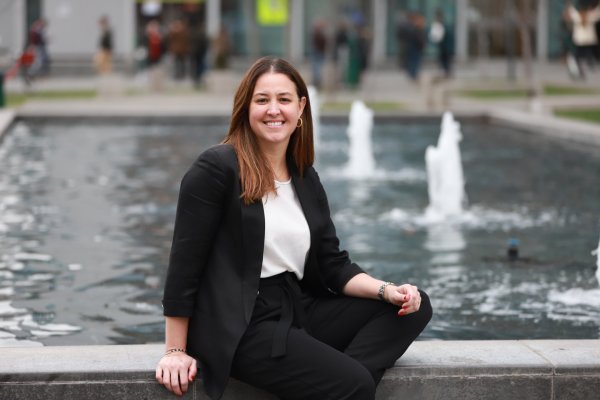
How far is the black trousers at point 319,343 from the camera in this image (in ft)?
14.5

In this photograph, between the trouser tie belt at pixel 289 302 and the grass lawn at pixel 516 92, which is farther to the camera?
the grass lawn at pixel 516 92

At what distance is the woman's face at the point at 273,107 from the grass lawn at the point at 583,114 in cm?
1727

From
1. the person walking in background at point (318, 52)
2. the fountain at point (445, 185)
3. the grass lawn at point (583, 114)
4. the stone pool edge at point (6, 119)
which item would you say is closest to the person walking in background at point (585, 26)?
the grass lawn at point (583, 114)

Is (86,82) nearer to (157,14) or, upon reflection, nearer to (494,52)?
(157,14)

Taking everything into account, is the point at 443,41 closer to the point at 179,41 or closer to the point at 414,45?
the point at 414,45

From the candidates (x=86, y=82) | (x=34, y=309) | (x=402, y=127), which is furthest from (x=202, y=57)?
(x=34, y=309)

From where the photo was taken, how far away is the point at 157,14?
41906 millimetres

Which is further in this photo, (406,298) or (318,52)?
(318,52)

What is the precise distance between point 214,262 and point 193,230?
0.48ft

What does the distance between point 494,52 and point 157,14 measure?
11.5 meters

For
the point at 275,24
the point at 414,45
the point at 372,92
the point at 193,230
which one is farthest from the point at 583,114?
the point at 275,24

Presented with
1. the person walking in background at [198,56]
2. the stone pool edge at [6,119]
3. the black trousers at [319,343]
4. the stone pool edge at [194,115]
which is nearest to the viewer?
the black trousers at [319,343]

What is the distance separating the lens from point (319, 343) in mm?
4504

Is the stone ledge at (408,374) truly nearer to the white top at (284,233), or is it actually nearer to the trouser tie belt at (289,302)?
the trouser tie belt at (289,302)
